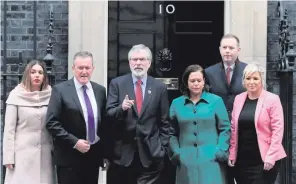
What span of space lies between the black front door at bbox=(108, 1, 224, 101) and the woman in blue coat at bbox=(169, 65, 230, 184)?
2.18 metres

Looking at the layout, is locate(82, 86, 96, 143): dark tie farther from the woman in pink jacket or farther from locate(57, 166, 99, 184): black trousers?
the woman in pink jacket

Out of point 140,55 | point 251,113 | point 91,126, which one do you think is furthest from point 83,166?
point 251,113

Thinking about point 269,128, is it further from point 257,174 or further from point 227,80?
point 227,80

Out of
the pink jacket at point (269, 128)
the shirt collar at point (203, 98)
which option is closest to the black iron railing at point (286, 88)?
the pink jacket at point (269, 128)

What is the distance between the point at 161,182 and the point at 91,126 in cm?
76

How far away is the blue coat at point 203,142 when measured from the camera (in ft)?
17.8

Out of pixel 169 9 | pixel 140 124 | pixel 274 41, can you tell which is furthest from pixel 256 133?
pixel 169 9

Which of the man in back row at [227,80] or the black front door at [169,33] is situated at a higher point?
the black front door at [169,33]

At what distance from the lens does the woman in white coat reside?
18.4ft

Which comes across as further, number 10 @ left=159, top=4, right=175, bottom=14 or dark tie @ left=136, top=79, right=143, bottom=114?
number 10 @ left=159, top=4, right=175, bottom=14

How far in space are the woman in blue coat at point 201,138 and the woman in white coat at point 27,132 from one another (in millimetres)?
1126

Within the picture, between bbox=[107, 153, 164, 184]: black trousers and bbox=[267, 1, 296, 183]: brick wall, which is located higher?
bbox=[267, 1, 296, 183]: brick wall

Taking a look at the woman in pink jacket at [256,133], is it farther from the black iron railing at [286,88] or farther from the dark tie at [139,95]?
the black iron railing at [286,88]

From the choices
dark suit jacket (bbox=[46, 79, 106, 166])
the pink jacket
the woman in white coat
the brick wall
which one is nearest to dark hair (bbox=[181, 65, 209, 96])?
the pink jacket
